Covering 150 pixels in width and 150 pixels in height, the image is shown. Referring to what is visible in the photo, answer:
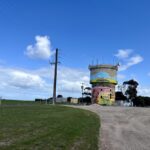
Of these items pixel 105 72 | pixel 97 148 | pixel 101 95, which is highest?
pixel 105 72

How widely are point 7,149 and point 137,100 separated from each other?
112 m

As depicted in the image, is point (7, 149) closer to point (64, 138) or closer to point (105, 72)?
point (64, 138)

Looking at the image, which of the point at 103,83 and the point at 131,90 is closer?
the point at 103,83

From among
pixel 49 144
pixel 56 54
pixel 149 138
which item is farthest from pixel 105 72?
pixel 49 144

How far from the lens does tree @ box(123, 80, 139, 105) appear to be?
125438 mm

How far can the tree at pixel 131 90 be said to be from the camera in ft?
412

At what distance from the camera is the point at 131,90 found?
126 m

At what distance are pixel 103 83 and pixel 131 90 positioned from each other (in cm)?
4032

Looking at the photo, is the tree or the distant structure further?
the tree

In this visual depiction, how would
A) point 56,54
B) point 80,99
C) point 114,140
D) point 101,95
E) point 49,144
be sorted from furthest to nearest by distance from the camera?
point 80,99 → point 101,95 → point 56,54 → point 114,140 → point 49,144

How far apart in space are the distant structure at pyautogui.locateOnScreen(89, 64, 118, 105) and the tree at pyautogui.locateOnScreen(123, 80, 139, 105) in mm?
35000

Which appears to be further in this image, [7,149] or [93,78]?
[93,78]

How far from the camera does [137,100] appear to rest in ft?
394

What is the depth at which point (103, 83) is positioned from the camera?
291ft
